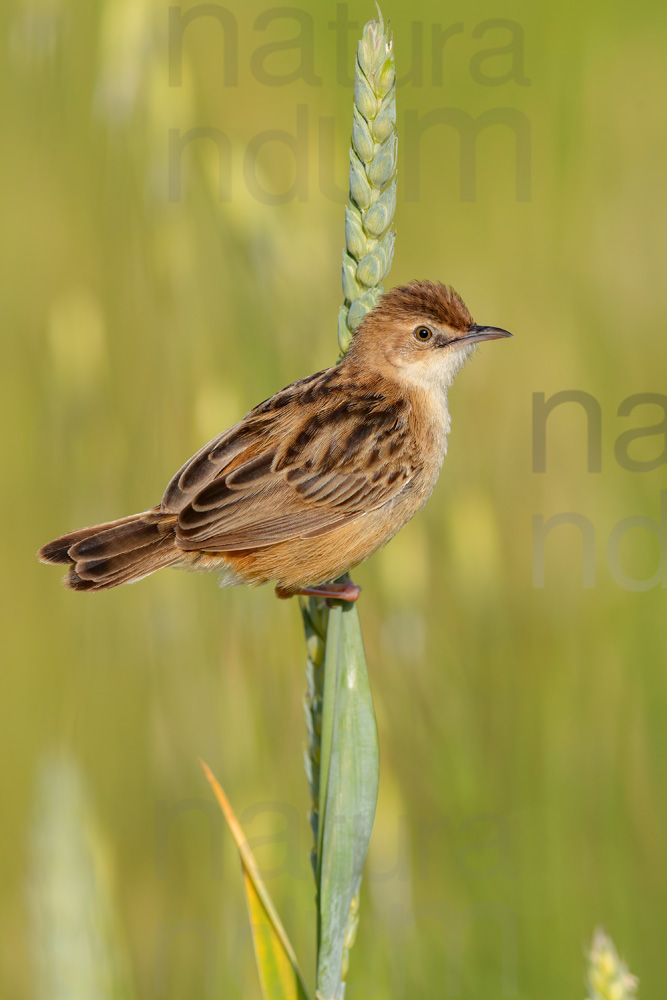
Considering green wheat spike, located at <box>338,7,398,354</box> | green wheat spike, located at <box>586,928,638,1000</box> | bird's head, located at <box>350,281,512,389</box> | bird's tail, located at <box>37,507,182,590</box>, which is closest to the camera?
green wheat spike, located at <box>586,928,638,1000</box>

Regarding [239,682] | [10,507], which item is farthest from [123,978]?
[10,507]

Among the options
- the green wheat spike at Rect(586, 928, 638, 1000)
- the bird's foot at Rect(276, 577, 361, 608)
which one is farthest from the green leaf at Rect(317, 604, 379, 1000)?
the green wheat spike at Rect(586, 928, 638, 1000)

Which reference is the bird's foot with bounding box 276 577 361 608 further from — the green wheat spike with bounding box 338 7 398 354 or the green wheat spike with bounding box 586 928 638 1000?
the green wheat spike with bounding box 586 928 638 1000

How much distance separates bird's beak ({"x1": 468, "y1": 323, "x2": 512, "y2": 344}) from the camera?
395cm

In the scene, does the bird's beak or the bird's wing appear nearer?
the bird's wing

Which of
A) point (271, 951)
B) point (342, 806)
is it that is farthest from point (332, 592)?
point (271, 951)

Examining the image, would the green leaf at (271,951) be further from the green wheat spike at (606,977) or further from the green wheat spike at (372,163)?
the green wheat spike at (372,163)

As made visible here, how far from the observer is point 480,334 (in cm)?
403

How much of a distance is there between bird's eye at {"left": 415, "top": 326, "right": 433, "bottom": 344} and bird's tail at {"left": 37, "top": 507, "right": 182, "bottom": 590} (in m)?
1.30

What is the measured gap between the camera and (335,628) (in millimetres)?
2703

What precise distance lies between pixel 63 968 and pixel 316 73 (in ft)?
14.7

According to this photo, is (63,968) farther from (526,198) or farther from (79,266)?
(526,198)

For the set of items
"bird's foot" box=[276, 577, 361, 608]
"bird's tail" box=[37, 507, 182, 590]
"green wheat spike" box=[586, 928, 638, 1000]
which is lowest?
"green wheat spike" box=[586, 928, 638, 1000]

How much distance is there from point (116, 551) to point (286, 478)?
0.69 m
